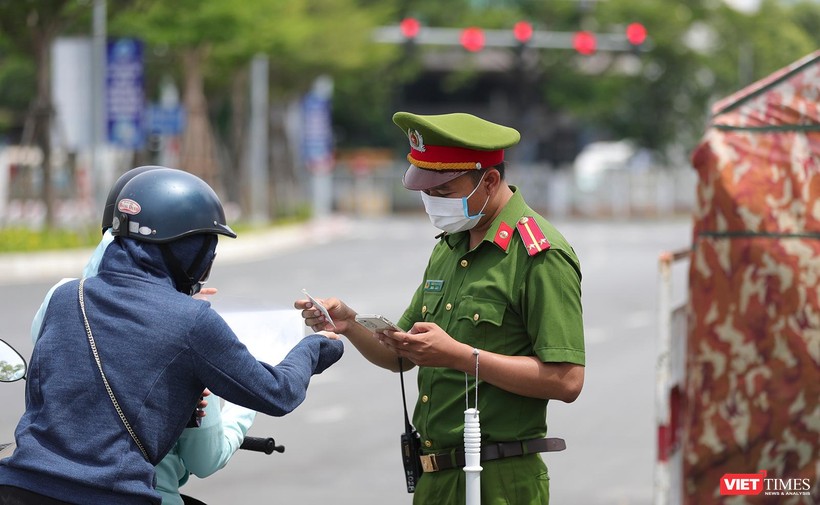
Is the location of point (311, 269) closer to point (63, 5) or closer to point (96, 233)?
point (96, 233)

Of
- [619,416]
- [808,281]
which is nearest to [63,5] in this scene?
[619,416]

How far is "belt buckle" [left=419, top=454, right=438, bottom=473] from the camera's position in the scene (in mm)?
3979

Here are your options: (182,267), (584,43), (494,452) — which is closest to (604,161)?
(584,43)

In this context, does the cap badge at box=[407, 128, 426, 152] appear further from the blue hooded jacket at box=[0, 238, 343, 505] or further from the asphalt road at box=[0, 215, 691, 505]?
the blue hooded jacket at box=[0, 238, 343, 505]

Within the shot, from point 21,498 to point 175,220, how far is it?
0.74 meters

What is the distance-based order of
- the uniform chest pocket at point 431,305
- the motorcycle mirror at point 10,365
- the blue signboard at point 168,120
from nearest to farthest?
the motorcycle mirror at point 10,365 < the uniform chest pocket at point 431,305 < the blue signboard at point 168,120

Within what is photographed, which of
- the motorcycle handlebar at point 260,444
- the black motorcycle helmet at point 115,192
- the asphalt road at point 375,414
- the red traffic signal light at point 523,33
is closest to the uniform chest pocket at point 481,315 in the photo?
the asphalt road at point 375,414

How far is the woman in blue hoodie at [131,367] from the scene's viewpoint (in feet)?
10.8

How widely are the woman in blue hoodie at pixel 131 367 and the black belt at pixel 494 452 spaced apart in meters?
0.62

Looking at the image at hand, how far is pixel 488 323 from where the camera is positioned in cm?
386

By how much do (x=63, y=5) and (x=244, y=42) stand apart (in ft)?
29.8

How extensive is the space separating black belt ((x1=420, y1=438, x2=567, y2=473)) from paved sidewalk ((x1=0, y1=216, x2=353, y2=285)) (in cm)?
1856

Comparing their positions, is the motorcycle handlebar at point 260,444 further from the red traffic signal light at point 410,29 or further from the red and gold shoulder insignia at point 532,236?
the red traffic signal light at point 410,29

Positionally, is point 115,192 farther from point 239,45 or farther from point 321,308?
point 239,45
